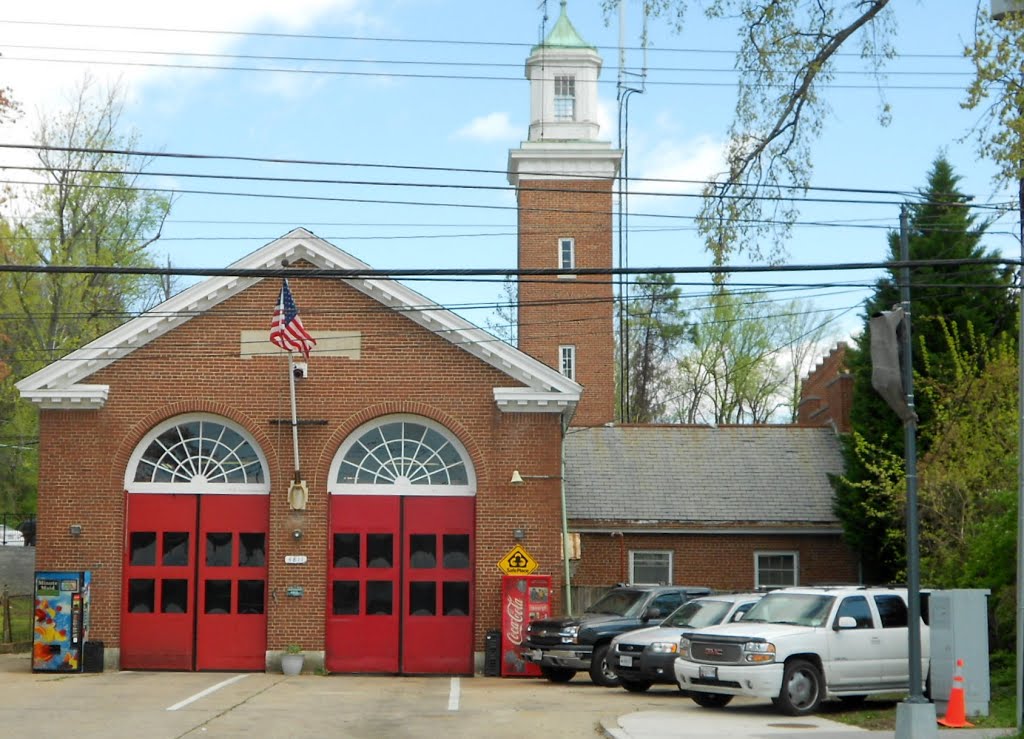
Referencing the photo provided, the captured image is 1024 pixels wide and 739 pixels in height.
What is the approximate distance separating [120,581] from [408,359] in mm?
7071

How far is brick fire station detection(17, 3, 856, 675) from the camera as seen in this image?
27.1m

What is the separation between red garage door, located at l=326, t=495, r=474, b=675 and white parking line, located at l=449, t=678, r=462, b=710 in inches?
62.0

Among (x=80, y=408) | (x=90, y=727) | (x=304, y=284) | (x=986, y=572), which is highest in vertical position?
(x=304, y=284)

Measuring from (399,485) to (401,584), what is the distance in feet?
6.43

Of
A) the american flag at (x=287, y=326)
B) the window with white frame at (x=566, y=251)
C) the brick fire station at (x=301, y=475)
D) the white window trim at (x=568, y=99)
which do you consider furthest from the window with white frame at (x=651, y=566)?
the white window trim at (x=568, y=99)

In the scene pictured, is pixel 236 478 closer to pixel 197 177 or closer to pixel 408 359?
pixel 408 359

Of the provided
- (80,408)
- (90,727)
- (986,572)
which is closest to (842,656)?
(986,572)

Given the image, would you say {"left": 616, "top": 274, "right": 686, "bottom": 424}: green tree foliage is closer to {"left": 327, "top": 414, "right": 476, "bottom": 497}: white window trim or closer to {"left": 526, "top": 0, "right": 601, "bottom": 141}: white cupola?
{"left": 526, "top": 0, "right": 601, "bottom": 141}: white cupola

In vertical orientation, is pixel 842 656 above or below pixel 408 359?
below

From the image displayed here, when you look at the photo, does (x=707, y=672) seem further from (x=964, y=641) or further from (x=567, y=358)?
(x=567, y=358)

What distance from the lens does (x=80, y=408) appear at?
2720 cm

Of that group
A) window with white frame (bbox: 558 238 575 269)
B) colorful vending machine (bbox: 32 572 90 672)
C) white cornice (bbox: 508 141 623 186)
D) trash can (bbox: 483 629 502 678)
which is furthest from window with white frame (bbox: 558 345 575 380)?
colorful vending machine (bbox: 32 572 90 672)

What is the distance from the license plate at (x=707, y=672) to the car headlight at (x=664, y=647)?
2.29 metres

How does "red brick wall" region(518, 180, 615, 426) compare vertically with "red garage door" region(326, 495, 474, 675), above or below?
above
